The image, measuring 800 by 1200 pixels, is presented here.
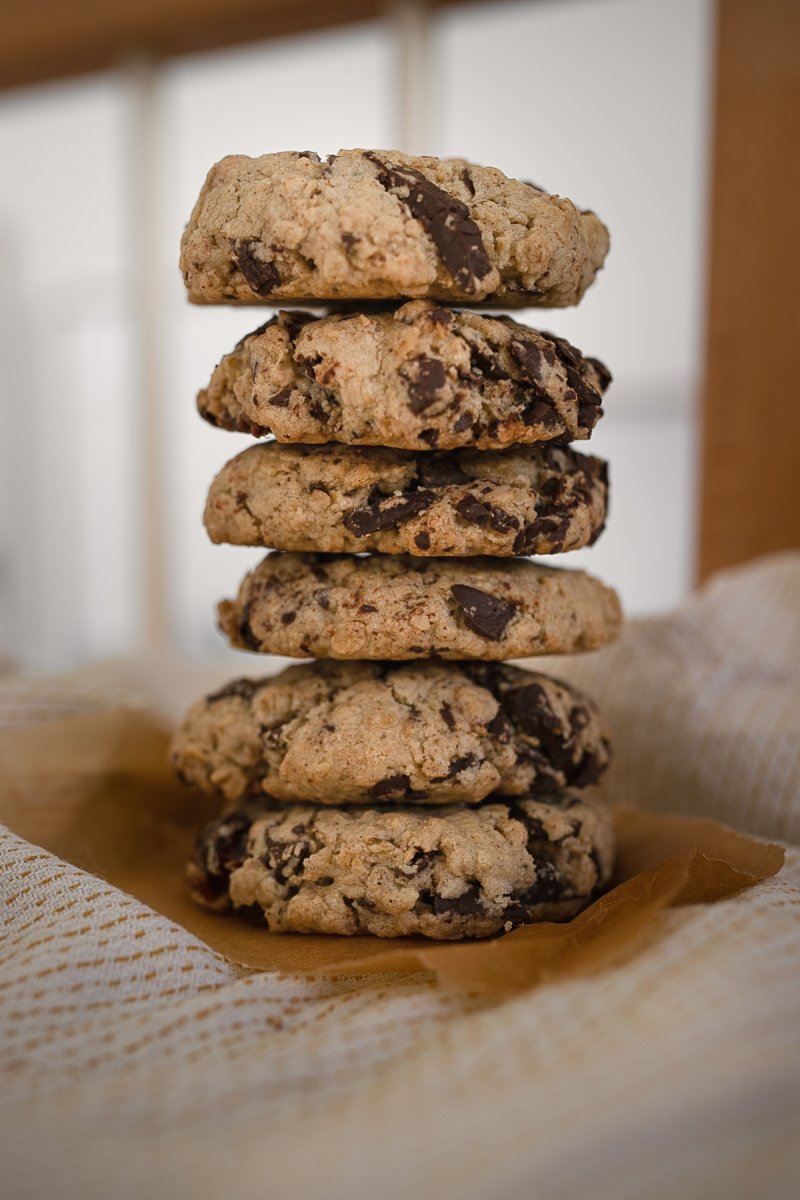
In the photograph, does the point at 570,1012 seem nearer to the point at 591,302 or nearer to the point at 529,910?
the point at 529,910

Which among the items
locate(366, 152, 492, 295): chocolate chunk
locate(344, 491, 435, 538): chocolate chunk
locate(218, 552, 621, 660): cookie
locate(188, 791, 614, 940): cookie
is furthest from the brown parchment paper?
locate(366, 152, 492, 295): chocolate chunk

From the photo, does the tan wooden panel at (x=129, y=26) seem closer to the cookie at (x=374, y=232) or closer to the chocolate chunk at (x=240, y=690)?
the cookie at (x=374, y=232)

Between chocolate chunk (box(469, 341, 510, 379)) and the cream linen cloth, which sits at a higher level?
chocolate chunk (box(469, 341, 510, 379))

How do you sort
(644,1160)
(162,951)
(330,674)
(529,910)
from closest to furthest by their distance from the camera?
(644,1160), (162,951), (529,910), (330,674)

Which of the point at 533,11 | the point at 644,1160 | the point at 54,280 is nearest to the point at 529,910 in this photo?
the point at 644,1160

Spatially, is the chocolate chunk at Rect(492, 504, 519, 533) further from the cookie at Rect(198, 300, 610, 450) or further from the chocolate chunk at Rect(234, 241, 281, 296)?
the chocolate chunk at Rect(234, 241, 281, 296)

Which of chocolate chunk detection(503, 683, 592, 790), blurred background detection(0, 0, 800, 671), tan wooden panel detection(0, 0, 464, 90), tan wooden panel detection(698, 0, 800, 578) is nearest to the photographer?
chocolate chunk detection(503, 683, 592, 790)

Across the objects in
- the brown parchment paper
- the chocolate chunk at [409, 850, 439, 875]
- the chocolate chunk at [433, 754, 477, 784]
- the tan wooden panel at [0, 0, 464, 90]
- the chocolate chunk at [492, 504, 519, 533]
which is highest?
the tan wooden panel at [0, 0, 464, 90]
